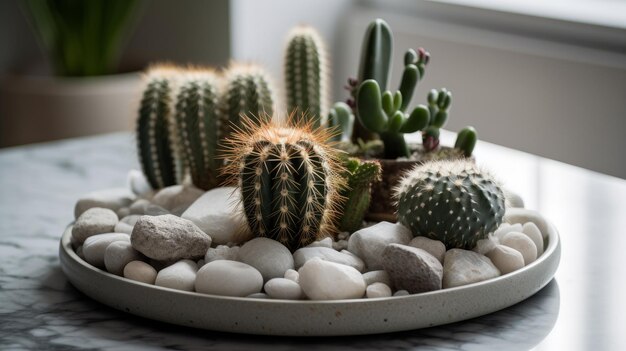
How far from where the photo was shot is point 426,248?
3.24ft

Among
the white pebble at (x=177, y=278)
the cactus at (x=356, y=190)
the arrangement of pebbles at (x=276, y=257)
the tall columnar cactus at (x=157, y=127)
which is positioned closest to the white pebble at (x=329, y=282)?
the arrangement of pebbles at (x=276, y=257)

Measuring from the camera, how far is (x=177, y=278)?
92 centimetres

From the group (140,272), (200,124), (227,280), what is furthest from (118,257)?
(200,124)

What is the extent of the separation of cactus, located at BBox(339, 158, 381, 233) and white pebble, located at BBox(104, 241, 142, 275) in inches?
10.6

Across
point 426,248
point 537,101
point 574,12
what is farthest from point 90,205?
point 574,12

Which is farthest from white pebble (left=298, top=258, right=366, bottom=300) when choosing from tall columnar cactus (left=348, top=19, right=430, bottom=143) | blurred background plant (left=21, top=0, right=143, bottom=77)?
blurred background plant (left=21, top=0, right=143, bottom=77)

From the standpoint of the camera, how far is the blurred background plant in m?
3.22

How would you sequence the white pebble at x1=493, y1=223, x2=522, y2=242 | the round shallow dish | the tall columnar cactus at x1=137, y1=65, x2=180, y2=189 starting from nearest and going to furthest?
the round shallow dish
the white pebble at x1=493, y1=223, x2=522, y2=242
the tall columnar cactus at x1=137, y1=65, x2=180, y2=189

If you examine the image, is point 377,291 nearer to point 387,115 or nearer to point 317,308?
point 317,308

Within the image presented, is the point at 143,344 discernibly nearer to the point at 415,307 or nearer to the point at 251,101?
the point at 415,307

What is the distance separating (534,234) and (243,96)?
0.46 m

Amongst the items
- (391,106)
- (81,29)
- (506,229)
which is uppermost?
(391,106)

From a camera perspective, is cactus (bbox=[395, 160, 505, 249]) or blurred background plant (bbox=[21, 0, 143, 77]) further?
blurred background plant (bbox=[21, 0, 143, 77])

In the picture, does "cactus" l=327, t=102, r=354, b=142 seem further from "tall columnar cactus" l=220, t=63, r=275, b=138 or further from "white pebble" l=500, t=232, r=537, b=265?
"white pebble" l=500, t=232, r=537, b=265
